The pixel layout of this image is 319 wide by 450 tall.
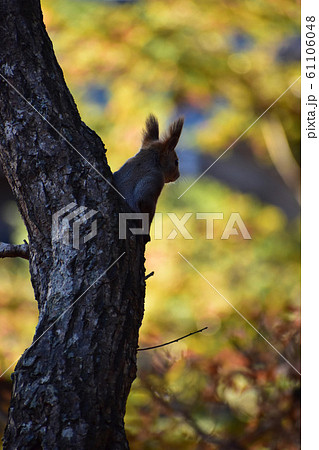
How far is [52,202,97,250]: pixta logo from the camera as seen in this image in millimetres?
1824

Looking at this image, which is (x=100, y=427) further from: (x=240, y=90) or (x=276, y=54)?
(x=276, y=54)

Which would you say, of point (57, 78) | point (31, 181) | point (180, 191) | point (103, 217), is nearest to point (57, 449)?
point (103, 217)

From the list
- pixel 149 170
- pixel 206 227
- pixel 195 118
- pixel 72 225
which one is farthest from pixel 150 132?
pixel 195 118

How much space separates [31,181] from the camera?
189 centimetres

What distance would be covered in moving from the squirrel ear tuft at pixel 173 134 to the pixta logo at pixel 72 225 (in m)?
1.41

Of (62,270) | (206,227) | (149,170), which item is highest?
(206,227)

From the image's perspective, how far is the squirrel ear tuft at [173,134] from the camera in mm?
3119

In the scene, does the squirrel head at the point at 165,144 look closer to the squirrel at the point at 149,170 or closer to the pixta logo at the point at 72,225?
the squirrel at the point at 149,170

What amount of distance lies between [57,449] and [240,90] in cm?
503

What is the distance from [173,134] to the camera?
3162 millimetres

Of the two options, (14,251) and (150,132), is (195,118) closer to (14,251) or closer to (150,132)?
(150,132)

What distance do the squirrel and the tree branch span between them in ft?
1.86

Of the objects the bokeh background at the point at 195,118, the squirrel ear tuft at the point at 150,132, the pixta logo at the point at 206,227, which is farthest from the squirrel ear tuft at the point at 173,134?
the pixta logo at the point at 206,227

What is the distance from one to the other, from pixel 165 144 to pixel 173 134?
8 centimetres
